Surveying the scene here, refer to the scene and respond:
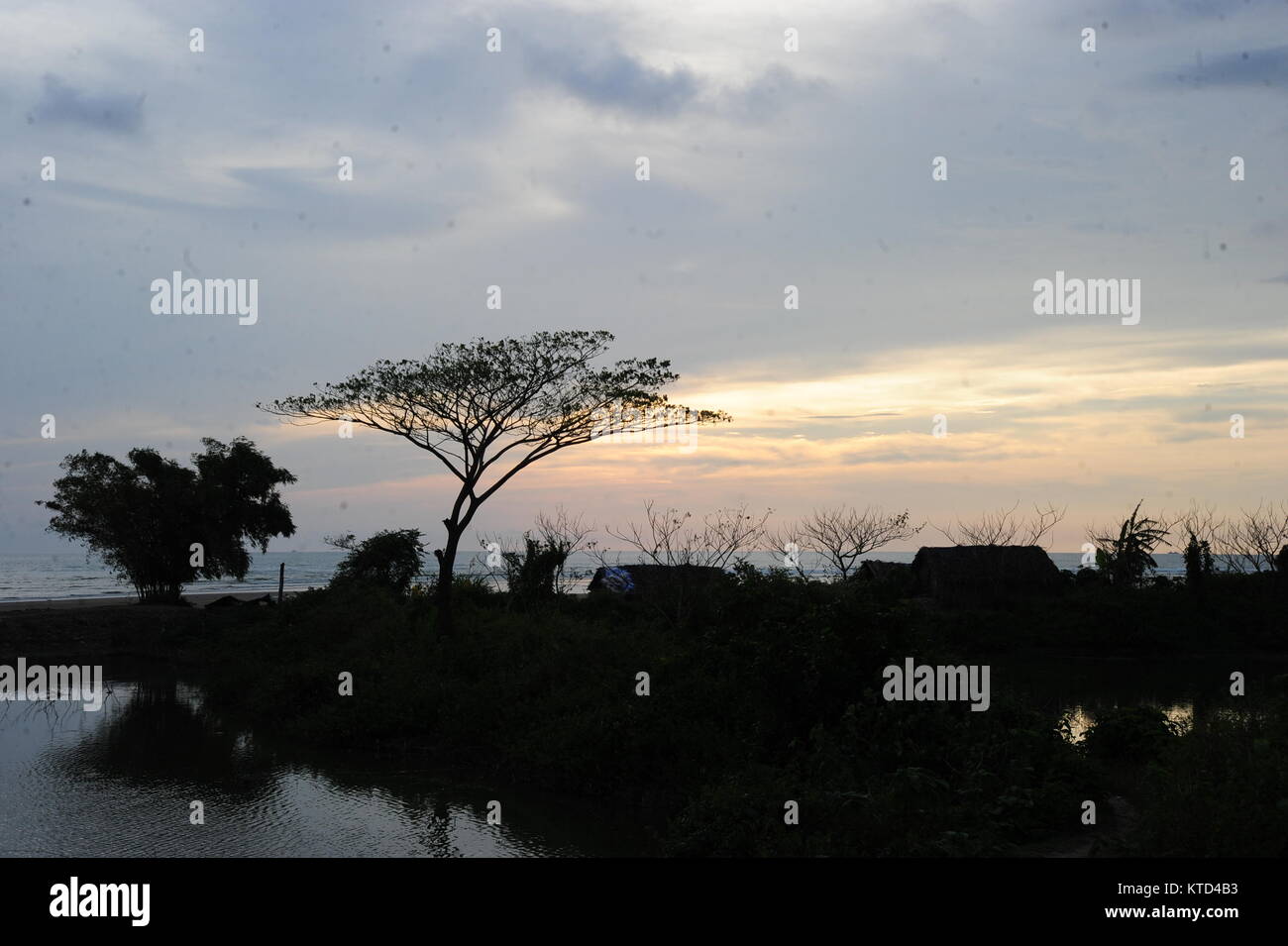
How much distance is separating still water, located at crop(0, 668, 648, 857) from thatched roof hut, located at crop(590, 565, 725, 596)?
11.2m

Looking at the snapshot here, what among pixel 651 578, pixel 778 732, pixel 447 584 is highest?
pixel 447 584

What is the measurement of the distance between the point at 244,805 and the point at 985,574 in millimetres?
30528

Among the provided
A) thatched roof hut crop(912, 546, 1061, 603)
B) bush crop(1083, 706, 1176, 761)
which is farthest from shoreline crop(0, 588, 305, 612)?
thatched roof hut crop(912, 546, 1061, 603)

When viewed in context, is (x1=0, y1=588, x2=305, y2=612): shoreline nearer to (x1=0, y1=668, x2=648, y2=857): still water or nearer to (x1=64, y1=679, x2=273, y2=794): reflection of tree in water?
(x1=64, y1=679, x2=273, y2=794): reflection of tree in water

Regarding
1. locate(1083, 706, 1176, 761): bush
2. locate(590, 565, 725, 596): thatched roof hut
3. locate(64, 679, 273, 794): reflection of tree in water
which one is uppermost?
locate(590, 565, 725, 596): thatched roof hut

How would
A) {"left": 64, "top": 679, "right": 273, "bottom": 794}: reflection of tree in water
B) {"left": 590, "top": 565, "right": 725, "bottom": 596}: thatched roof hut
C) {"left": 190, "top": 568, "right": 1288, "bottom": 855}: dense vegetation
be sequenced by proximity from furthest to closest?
{"left": 590, "top": 565, "right": 725, "bottom": 596}: thatched roof hut < {"left": 64, "top": 679, "right": 273, "bottom": 794}: reflection of tree in water < {"left": 190, "top": 568, "right": 1288, "bottom": 855}: dense vegetation

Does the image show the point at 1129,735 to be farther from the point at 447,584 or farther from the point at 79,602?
the point at 79,602

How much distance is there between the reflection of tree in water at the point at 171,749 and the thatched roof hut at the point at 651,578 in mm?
11374

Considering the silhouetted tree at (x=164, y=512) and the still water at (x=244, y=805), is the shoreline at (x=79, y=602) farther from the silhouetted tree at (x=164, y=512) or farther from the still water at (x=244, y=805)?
the still water at (x=244, y=805)

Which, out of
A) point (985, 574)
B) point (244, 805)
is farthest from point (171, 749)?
point (985, 574)

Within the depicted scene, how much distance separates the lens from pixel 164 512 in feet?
108

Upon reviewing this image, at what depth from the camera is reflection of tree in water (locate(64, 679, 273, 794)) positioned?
46.9 ft

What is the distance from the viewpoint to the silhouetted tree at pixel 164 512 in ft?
106
